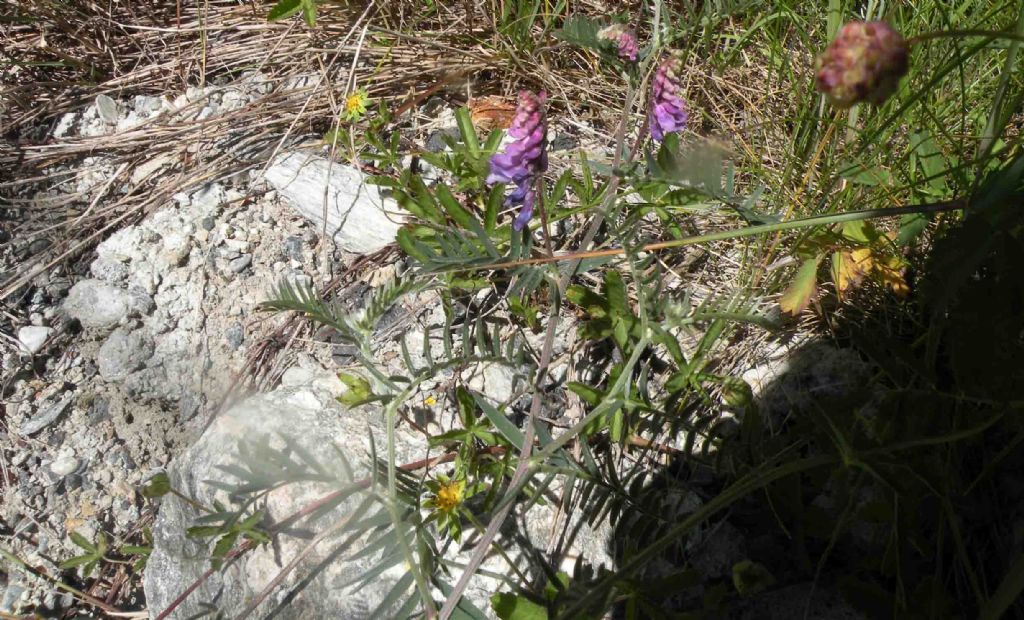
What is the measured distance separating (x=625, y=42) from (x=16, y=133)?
82.0 inches

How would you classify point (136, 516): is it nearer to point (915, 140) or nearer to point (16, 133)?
point (16, 133)

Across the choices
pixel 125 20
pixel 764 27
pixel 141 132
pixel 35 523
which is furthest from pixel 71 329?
pixel 764 27

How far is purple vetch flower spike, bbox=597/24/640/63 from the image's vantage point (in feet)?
5.14

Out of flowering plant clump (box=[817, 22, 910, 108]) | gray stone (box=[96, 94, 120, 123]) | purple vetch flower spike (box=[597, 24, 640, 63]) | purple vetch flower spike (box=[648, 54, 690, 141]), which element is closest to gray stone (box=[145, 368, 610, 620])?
purple vetch flower spike (box=[648, 54, 690, 141])

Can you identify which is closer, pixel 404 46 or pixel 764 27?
pixel 764 27

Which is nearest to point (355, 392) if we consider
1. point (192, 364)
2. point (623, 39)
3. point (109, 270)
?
point (192, 364)

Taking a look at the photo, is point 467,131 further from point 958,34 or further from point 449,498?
point 958,34

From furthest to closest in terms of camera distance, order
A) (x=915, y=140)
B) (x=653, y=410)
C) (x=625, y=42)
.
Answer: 1. (x=915, y=140)
2. (x=625, y=42)
3. (x=653, y=410)

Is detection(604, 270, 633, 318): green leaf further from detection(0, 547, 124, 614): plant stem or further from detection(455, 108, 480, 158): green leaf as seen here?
detection(0, 547, 124, 614): plant stem

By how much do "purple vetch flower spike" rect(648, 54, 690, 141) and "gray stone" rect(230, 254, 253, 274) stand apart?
1225 mm

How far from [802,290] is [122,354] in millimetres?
1758

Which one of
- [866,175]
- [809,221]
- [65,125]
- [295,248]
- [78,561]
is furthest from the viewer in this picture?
[65,125]

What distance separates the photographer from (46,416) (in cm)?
205

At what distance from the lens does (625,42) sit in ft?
5.13
